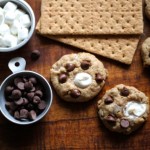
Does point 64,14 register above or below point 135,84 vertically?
above

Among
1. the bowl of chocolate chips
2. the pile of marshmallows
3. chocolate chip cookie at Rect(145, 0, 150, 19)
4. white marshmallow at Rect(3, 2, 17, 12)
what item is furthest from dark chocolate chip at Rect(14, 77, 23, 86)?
chocolate chip cookie at Rect(145, 0, 150, 19)

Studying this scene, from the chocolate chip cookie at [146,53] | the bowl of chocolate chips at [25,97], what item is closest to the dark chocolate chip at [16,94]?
the bowl of chocolate chips at [25,97]

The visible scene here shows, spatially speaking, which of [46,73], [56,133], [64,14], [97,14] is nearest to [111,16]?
[97,14]

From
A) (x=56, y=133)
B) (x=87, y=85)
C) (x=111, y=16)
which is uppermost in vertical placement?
(x=111, y=16)

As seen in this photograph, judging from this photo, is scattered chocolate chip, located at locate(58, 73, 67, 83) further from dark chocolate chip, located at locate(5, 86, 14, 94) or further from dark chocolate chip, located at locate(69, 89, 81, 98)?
dark chocolate chip, located at locate(5, 86, 14, 94)

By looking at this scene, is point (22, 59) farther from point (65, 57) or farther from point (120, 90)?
point (120, 90)

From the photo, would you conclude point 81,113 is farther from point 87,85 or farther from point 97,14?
point 97,14

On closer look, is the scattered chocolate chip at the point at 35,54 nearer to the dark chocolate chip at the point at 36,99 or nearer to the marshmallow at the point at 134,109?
the dark chocolate chip at the point at 36,99

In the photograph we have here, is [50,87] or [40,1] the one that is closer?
[50,87]
